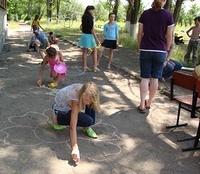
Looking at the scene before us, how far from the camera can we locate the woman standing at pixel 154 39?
24.0 ft

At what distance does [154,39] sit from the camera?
24.3 ft

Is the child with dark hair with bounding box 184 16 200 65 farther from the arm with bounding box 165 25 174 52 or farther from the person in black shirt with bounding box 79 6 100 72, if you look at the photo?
the arm with bounding box 165 25 174 52

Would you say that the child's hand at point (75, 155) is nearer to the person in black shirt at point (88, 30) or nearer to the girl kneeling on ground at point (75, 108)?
the girl kneeling on ground at point (75, 108)

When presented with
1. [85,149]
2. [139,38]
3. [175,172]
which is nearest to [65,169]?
[85,149]

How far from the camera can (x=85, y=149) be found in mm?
5594

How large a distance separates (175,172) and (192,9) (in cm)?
7296

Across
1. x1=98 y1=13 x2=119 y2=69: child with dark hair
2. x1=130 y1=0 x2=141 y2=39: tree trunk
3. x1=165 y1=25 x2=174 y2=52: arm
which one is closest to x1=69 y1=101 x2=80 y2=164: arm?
x1=165 y1=25 x2=174 y2=52: arm

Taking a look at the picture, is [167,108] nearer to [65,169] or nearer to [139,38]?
[139,38]

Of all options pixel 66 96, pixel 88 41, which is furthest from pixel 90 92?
pixel 88 41

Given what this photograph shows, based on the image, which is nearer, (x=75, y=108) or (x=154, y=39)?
(x=75, y=108)

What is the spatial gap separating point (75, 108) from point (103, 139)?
40.7 inches

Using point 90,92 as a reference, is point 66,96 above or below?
below

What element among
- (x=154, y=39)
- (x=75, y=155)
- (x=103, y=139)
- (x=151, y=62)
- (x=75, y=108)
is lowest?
(x=103, y=139)

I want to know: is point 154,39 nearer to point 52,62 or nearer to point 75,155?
point 52,62
